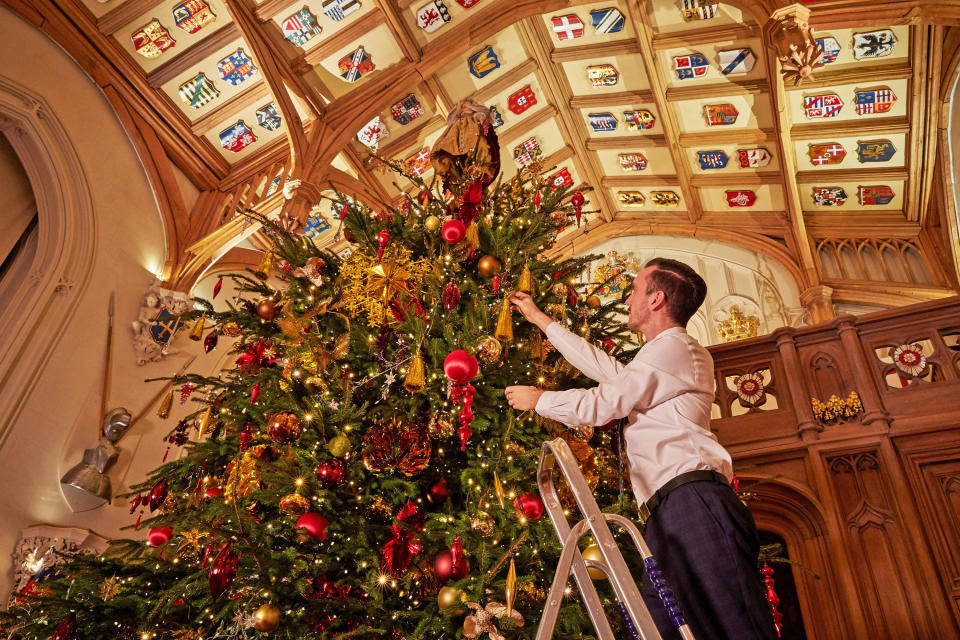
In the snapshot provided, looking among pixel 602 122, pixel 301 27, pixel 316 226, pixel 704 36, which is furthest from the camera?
pixel 602 122

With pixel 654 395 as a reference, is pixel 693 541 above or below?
below

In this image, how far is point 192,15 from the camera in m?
5.62

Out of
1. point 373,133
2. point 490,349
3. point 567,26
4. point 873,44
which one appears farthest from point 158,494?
point 873,44

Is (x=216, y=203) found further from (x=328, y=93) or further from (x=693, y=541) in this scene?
(x=693, y=541)

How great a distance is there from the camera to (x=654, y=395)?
1.57 m

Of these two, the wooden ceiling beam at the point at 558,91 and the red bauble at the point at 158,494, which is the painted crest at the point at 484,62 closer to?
the wooden ceiling beam at the point at 558,91

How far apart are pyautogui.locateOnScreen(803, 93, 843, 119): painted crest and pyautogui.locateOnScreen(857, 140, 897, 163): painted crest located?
596mm

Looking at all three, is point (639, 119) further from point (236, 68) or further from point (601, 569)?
point (601, 569)

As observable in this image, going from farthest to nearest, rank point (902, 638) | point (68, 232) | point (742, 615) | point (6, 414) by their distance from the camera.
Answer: point (68, 232) → point (6, 414) → point (902, 638) → point (742, 615)

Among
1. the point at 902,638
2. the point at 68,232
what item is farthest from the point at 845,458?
the point at 68,232

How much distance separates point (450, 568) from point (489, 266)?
1.05 metres

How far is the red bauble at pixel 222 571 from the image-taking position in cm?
142

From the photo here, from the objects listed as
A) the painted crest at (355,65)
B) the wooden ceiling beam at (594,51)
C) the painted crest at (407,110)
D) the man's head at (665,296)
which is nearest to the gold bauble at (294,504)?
the man's head at (665,296)

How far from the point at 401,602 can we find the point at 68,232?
4.89 metres
